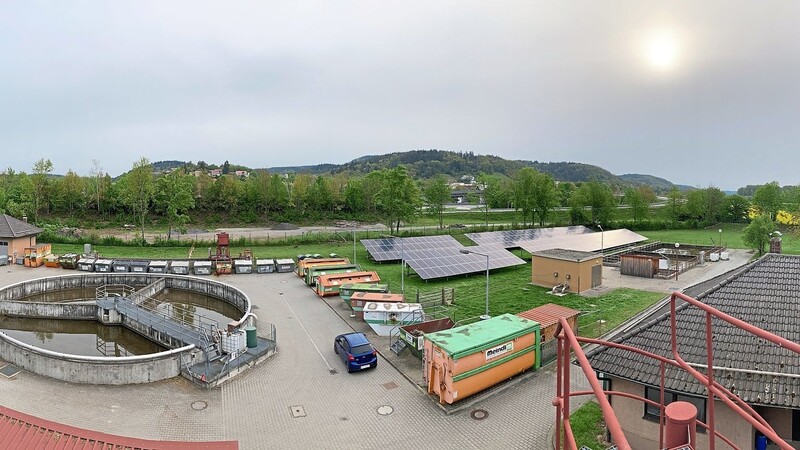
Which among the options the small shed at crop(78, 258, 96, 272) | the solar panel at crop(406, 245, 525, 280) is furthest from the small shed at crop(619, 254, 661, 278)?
the small shed at crop(78, 258, 96, 272)

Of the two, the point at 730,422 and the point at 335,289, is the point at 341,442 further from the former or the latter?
the point at 335,289

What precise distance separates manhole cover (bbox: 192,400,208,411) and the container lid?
26.1 feet

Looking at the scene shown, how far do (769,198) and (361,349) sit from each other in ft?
266

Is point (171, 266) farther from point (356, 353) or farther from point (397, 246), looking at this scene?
point (356, 353)

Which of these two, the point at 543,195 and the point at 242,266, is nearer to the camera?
the point at 242,266

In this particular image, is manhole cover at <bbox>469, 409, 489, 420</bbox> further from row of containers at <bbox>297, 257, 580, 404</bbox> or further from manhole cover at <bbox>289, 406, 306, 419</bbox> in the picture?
manhole cover at <bbox>289, 406, 306, 419</bbox>

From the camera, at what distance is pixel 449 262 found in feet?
127

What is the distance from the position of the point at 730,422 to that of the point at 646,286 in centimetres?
2612

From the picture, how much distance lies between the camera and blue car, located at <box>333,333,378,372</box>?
63.1 feet

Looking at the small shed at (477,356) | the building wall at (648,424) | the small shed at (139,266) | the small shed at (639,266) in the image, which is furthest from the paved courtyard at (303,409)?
the small shed at (639,266)

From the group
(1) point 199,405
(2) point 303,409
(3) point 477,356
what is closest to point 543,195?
(3) point 477,356

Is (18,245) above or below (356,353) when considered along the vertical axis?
above

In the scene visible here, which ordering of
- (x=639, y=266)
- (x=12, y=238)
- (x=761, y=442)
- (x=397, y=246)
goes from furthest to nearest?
(x=397, y=246), (x=12, y=238), (x=639, y=266), (x=761, y=442)

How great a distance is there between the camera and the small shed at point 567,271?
33219mm
